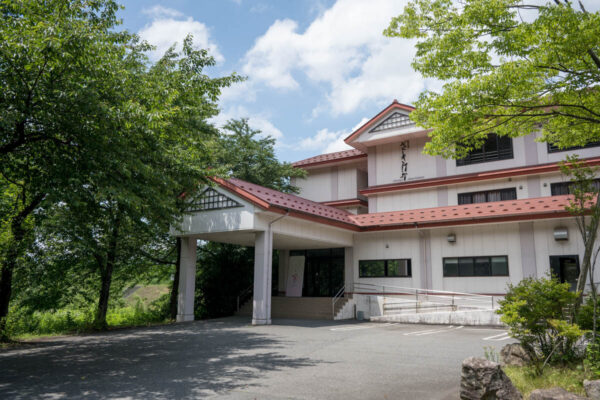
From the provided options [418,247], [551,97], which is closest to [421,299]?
[418,247]

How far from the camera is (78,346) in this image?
11.2 meters


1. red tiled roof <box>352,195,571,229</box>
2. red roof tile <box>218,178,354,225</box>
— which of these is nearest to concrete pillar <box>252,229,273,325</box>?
red roof tile <box>218,178,354,225</box>

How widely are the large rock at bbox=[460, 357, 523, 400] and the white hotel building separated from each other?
30.0 ft

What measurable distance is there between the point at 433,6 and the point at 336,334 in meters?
9.24

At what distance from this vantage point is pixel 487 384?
17.6 feet

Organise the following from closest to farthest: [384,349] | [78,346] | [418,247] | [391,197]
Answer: [384,349]
[78,346]
[418,247]
[391,197]

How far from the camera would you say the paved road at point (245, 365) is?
20.8 ft

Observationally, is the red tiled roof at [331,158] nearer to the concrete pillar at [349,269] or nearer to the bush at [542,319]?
the concrete pillar at [349,269]

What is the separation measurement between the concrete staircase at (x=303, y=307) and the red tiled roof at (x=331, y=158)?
29.4 ft

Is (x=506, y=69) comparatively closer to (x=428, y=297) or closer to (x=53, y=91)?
(x=53, y=91)

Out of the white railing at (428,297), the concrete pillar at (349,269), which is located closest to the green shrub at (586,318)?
the white railing at (428,297)

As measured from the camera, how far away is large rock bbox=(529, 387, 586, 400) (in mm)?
4660

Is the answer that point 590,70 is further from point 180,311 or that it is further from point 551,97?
point 180,311

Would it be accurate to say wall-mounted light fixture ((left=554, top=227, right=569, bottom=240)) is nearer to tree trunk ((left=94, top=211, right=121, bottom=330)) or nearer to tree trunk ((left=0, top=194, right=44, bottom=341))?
tree trunk ((left=94, top=211, right=121, bottom=330))
